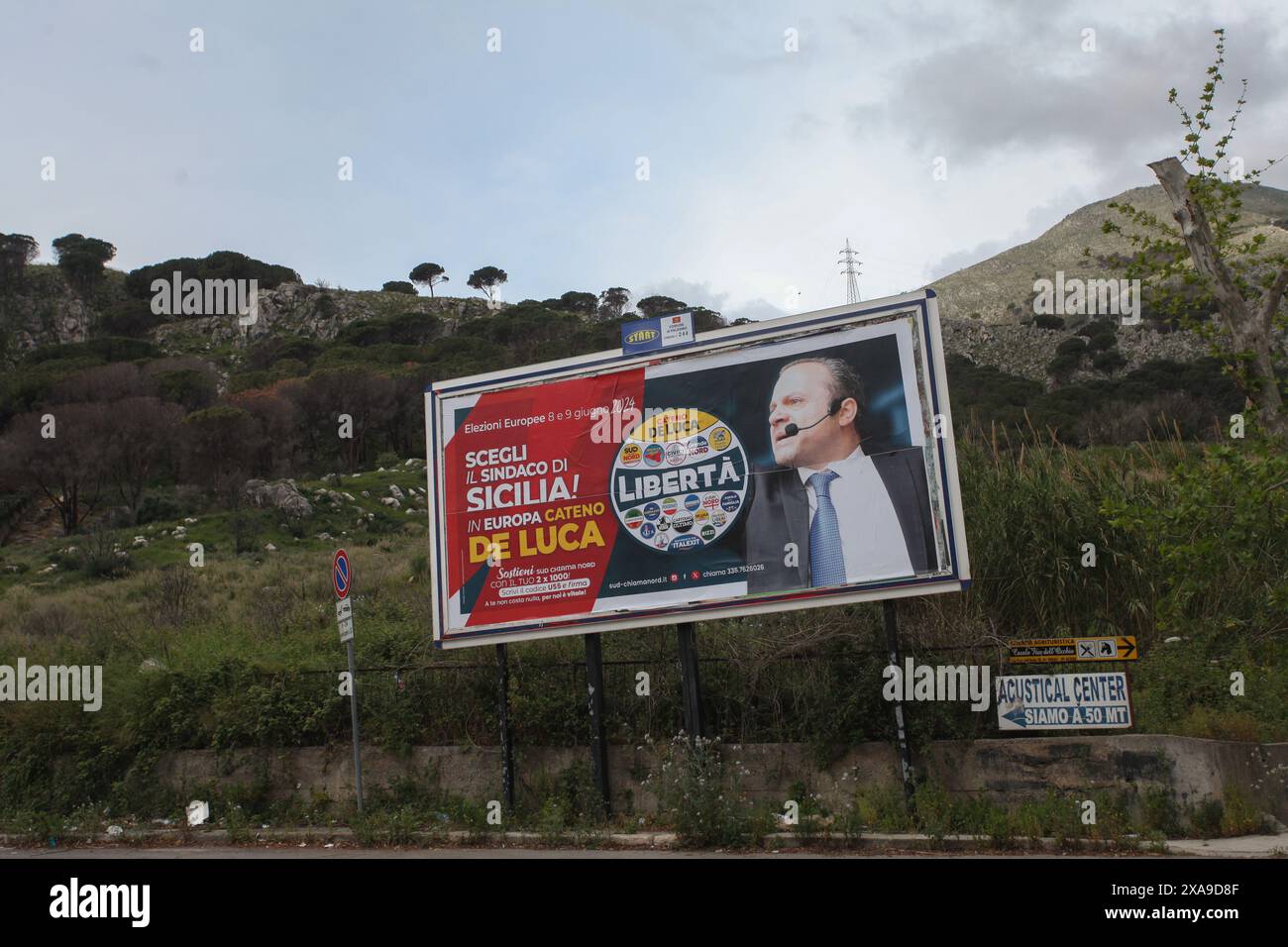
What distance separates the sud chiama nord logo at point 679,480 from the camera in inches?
524

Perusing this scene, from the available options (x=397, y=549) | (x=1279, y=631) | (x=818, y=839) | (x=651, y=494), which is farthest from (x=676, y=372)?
(x=397, y=549)

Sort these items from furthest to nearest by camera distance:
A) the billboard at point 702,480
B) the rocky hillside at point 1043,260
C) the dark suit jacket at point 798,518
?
the rocky hillside at point 1043,260
the billboard at point 702,480
the dark suit jacket at point 798,518

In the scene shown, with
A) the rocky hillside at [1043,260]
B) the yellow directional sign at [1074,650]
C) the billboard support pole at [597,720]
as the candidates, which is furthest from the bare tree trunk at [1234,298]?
the rocky hillside at [1043,260]

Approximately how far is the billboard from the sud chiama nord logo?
0.8 inches

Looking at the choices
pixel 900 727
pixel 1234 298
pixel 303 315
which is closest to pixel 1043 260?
pixel 303 315

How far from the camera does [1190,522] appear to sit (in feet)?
37.4

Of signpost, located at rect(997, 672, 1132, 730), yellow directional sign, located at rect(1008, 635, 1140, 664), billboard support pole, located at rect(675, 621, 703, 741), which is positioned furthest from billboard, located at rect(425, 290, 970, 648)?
signpost, located at rect(997, 672, 1132, 730)

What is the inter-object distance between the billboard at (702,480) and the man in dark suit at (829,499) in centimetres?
2

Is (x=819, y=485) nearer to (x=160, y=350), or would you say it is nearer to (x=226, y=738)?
(x=226, y=738)

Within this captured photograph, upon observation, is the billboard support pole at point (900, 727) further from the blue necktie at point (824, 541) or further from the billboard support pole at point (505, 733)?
the billboard support pole at point (505, 733)

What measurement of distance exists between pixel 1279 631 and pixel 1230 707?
252cm

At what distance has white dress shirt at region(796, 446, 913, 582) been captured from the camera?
41.2 feet

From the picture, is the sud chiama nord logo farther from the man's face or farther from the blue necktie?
the blue necktie

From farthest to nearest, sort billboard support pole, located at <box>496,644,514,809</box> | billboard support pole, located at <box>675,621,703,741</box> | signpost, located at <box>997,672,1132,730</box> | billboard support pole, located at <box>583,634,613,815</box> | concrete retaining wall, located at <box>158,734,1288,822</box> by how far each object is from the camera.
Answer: billboard support pole, located at <box>496,644,514,809</box>
billboard support pole, located at <box>583,634,613,815</box>
billboard support pole, located at <box>675,621,703,741</box>
signpost, located at <box>997,672,1132,730</box>
concrete retaining wall, located at <box>158,734,1288,822</box>
